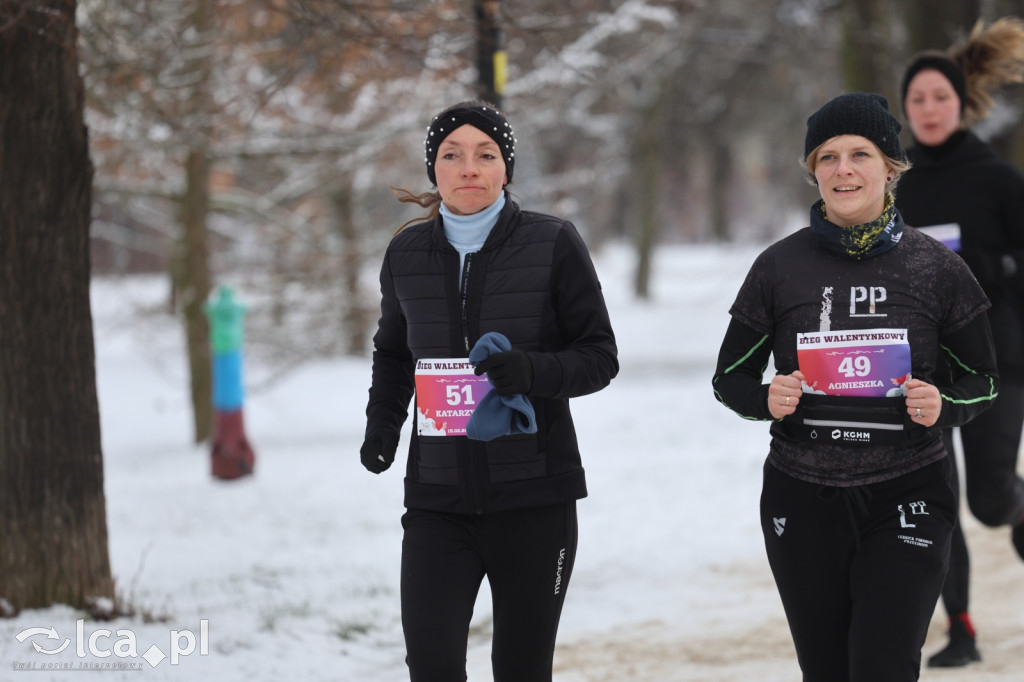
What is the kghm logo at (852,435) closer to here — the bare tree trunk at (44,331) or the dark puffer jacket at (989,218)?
the dark puffer jacket at (989,218)

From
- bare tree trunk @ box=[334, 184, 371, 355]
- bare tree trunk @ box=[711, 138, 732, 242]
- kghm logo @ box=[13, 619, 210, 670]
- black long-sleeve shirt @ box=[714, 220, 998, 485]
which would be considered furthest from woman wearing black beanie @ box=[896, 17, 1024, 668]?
bare tree trunk @ box=[711, 138, 732, 242]

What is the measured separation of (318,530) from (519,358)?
16.8 ft

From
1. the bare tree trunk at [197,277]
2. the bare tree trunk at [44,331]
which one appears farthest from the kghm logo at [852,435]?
the bare tree trunk at [197,277]

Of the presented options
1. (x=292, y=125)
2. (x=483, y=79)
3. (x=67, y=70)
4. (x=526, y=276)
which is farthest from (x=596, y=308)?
(x=292, y=125)

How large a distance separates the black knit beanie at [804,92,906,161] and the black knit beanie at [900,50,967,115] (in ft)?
5.63

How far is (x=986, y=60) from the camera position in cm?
514

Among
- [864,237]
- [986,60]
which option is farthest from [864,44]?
[864,237]

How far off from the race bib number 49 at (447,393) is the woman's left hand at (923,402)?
1098mm

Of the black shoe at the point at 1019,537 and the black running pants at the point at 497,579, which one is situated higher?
the black running pants at the point at 497,579

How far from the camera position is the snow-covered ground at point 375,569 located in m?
4.92

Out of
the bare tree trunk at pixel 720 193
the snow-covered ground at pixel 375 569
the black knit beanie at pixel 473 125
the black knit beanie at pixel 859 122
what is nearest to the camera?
the black knit beanie at pixel 859 122

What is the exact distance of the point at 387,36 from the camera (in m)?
5.97

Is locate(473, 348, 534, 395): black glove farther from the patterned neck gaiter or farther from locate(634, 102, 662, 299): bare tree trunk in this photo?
locate(634, 102, 662, 299): bare tree trunk

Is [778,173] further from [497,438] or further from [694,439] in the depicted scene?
[497,438]
